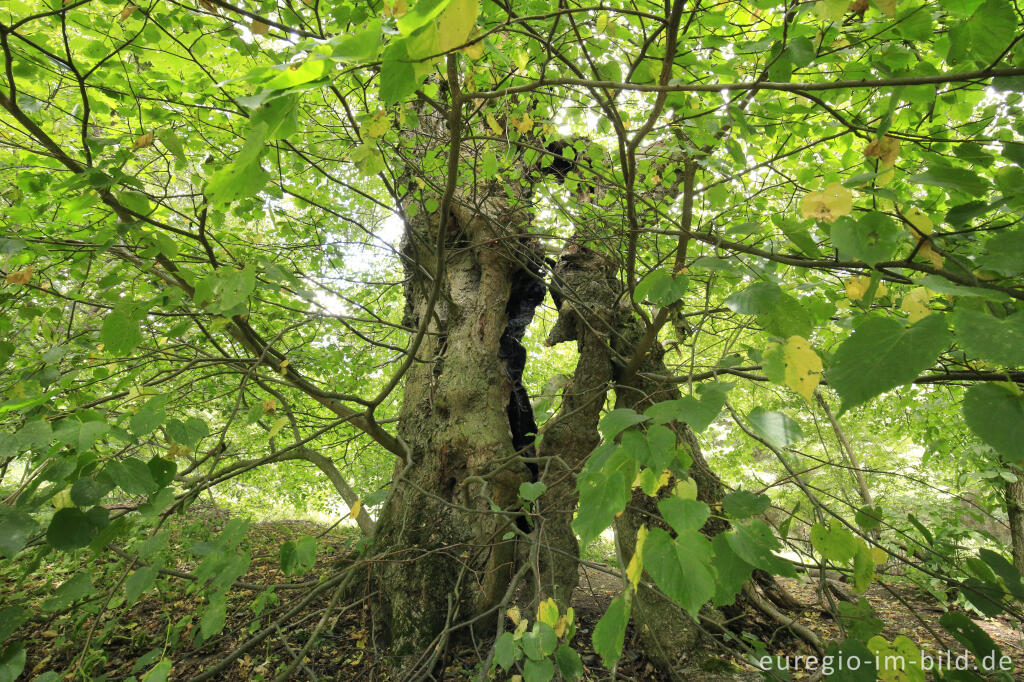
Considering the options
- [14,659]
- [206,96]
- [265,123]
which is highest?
[206,96]

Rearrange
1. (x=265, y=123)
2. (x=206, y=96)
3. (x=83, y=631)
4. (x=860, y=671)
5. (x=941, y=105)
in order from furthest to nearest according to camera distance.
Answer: (x=83, y=631)
(x=206, y=96)
(x=941, y=105)
(x=860, y=671)
(x=265, y=123)

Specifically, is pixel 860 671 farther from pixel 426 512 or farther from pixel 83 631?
pixel 83 631

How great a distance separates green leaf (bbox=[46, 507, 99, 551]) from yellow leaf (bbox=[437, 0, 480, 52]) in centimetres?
124

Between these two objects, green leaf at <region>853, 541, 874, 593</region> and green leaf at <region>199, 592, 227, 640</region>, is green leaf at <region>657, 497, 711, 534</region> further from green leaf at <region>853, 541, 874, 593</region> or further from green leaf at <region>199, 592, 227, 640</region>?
green leaf at <region>199, 592, 227, 640</region>

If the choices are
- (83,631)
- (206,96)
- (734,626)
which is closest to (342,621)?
(83,631)

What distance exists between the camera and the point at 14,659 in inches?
41.2

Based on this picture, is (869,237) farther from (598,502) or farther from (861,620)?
(861,620)

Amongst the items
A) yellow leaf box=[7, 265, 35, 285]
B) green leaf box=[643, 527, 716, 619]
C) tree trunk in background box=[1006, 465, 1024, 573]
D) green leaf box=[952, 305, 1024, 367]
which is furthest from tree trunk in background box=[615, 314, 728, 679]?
tree trunk in background box=[1006, 465, 1024, 573]

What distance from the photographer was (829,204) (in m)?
0.85

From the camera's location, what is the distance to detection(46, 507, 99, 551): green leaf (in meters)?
0.99

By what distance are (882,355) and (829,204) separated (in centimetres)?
37

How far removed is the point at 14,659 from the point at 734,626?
10.8 feet

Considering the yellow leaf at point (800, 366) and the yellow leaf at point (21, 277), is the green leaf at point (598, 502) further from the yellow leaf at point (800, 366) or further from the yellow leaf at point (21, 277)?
the yellow leaf at point (21, 277)

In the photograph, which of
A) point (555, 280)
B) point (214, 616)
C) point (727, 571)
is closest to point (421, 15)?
point (727, 571)
